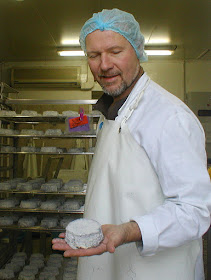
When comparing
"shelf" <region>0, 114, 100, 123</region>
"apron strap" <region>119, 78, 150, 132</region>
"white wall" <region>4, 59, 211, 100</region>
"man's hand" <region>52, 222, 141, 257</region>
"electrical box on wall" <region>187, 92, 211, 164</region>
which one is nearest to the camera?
"man's hand" <region>52, 222, 141, 257</region>

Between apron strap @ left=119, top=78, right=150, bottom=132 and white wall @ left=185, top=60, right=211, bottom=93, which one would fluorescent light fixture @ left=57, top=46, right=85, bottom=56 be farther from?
apron strap @ left=119, top=78, right=150, bottom=132

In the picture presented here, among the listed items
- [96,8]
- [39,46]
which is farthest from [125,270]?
[39,46]

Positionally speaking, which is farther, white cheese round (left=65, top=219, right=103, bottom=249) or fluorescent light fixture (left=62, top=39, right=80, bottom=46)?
fluorescent light fixture (left=62, top=39, right=80, bottom=46)

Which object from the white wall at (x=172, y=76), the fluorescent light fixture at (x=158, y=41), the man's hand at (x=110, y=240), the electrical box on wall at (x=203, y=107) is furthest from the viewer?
the white wall at (x=172, y=76)

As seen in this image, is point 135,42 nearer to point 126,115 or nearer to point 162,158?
point 126,115

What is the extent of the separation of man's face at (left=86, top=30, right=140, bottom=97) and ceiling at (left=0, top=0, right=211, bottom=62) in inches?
87.3

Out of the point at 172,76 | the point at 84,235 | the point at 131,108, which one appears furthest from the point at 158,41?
the point at 84,235

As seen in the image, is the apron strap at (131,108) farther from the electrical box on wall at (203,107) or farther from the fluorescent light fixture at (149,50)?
the electrical box on wall at (203,107)

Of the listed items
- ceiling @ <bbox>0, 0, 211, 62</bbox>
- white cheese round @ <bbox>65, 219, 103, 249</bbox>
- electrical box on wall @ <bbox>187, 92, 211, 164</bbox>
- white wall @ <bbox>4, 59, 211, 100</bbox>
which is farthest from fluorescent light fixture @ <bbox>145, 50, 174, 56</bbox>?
white cheese round @ <bbox>65, 219, 103, 249</bbox>

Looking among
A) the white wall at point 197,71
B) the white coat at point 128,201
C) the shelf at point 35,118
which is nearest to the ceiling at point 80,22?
the white wall at point 197,71

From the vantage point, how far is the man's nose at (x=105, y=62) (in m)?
1.02

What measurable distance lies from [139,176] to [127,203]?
103 mm

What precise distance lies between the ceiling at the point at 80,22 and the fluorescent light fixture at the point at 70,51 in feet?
0.33

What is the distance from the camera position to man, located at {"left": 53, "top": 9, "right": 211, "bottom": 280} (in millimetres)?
780
